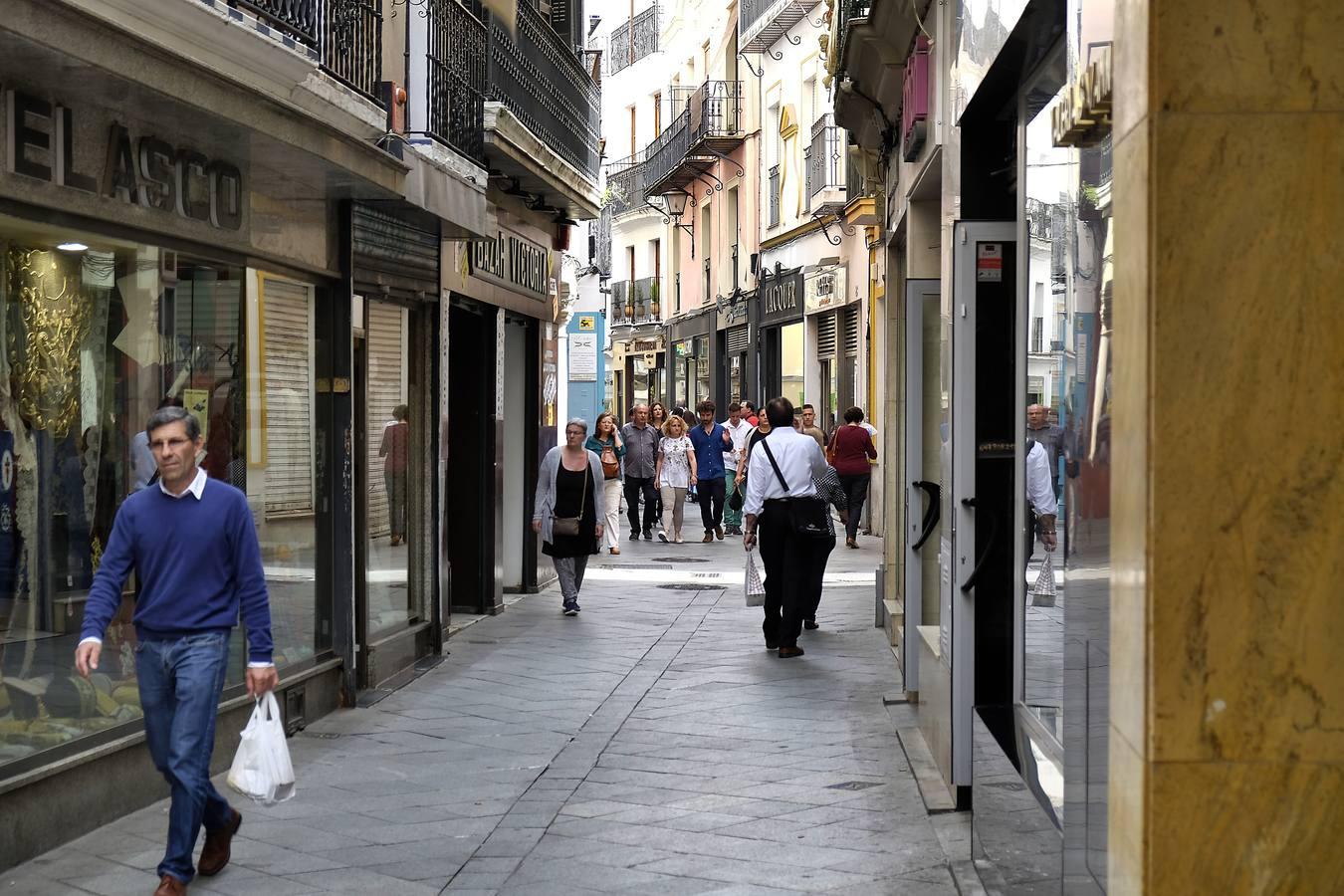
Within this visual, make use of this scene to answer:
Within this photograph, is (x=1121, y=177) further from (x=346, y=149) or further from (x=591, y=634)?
(x=591, y=634)

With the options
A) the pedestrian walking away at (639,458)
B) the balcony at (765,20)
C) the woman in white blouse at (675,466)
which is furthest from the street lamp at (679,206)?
the woman in white blouse at (675,466)

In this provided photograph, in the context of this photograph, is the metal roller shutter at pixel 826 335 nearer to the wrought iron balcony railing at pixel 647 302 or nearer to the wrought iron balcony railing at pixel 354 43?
the wrought iron balcony railing at pixel 354 43

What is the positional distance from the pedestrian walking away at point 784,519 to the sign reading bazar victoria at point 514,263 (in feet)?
11.2

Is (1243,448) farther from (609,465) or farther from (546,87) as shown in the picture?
(609,465)

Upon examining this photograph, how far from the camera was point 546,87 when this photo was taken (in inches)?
677

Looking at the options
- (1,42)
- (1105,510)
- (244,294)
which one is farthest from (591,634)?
(1105,510)

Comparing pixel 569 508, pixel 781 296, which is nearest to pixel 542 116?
pixel 569 508

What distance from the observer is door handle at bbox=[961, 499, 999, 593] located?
7.55m

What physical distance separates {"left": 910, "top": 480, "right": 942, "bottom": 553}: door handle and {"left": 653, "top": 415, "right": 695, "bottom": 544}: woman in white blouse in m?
13.2

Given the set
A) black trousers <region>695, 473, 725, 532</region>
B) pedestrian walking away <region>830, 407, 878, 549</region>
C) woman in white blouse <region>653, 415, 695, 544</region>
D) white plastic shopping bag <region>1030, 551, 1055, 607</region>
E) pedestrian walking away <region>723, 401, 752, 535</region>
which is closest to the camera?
white plastic shopping bag <region>1030, 551, 1055, 607</region>

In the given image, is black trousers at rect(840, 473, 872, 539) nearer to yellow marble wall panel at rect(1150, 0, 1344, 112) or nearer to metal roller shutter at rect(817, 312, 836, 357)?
metal roller shutter at rect(817, 312, 836, 357)

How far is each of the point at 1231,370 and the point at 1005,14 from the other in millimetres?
3148

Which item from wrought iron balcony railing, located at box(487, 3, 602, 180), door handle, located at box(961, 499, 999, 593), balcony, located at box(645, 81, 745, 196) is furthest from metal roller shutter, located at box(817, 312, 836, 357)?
door handle, located at box(961, 499, 999, 593)

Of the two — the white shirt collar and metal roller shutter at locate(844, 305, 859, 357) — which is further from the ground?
metal roller shutter at locate(844, 305, 859, 357)
